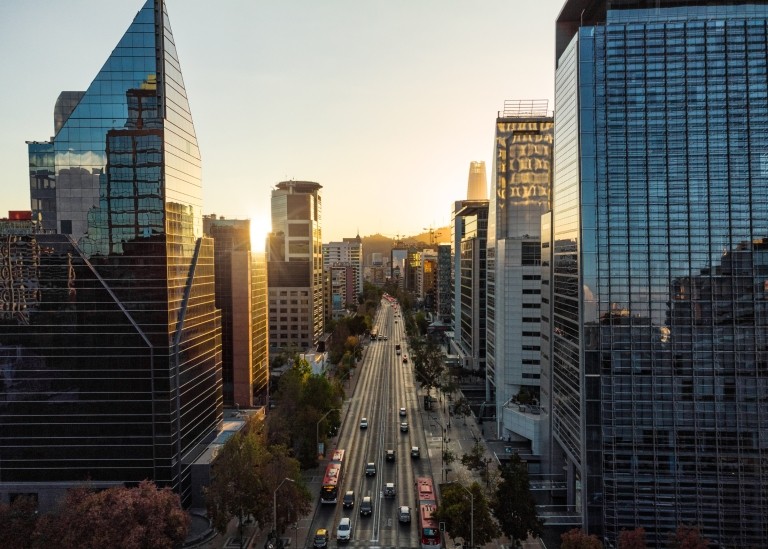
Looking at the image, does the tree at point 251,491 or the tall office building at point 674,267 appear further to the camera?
the tree at point 251,491

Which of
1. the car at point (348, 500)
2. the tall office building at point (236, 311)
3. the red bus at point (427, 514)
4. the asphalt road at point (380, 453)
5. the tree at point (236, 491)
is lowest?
the asphalt road at point (380, 453)

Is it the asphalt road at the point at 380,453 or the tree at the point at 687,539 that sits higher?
the tree at the point at 687,539

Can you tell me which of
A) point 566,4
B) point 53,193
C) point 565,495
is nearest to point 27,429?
point 53,193

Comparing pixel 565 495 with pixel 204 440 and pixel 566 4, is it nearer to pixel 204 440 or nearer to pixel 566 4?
pixel 204 440

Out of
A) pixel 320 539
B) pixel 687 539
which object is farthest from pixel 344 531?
pixel 687 539

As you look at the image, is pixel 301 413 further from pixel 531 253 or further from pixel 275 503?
pixel 531 253

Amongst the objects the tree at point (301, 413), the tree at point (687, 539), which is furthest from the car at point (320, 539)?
the tree at point (687, 539)

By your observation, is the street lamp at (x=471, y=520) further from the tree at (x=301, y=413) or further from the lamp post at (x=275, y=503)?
the tree at (x=301, y=413)
